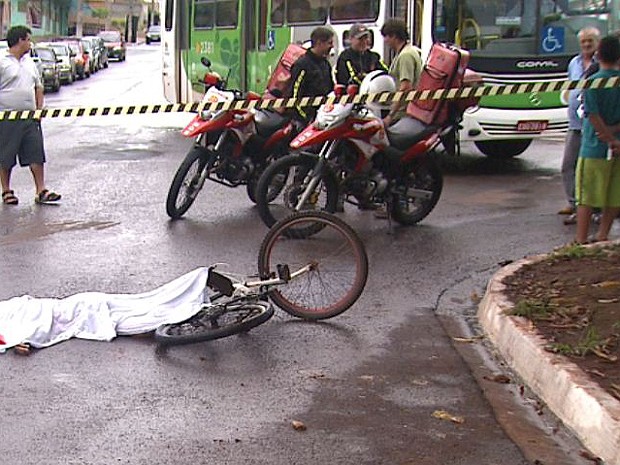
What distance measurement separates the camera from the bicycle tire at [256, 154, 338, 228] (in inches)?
390

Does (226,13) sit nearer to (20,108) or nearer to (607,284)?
(20,108)

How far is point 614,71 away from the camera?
8.74 m

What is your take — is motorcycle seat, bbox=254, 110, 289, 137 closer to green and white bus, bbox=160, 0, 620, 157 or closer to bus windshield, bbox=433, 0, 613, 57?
green and white bus, bbox=160, 0, 620, 157

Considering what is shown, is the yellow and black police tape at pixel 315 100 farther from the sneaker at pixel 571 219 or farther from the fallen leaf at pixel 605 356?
the fallen leaf at pixel 605 356

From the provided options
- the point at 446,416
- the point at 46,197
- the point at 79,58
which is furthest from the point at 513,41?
the point at 79,58

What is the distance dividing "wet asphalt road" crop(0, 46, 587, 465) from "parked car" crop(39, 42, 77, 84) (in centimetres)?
2797

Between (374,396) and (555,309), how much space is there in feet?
5.15

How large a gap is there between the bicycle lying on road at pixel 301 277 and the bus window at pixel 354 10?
889 cm

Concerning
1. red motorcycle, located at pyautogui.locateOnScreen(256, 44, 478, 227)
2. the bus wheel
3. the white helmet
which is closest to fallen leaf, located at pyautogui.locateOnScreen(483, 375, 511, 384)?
red motorcycle, located at pyautogui.locateOnScreen(256, 44, 478, 227)

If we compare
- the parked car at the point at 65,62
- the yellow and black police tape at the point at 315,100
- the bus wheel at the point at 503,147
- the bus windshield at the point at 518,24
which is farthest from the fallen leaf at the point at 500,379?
the parked car at the point at 65,62

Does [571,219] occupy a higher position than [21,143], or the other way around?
[21,143]

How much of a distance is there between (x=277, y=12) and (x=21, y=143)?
7.19 meters

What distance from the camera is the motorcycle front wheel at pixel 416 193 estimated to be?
10.6m

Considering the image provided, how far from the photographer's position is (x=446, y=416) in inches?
215
